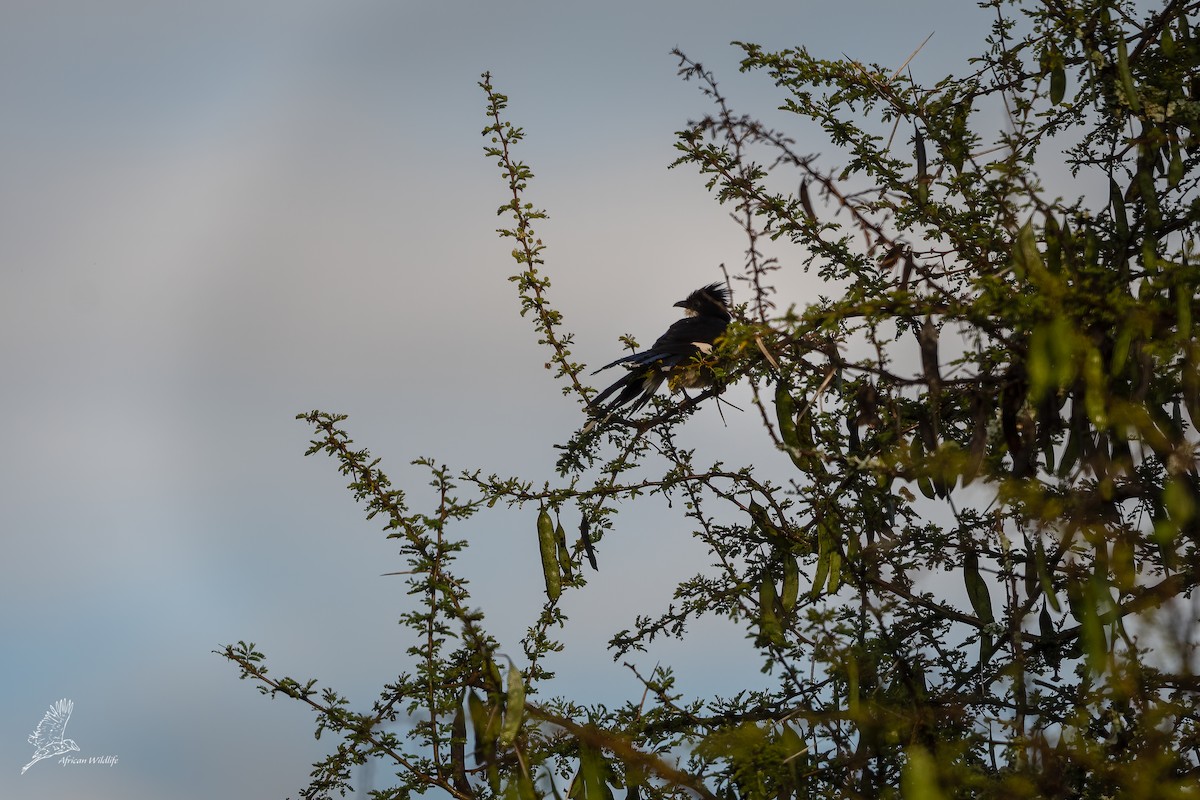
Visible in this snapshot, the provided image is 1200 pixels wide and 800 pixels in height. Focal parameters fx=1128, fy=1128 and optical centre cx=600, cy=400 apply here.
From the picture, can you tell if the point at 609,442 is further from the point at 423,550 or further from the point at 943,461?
the point at 943,461

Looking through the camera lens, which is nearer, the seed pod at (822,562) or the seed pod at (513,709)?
the seed pod at (513,709)

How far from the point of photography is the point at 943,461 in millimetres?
2602

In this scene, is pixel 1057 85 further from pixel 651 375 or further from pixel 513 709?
pixel 513 709

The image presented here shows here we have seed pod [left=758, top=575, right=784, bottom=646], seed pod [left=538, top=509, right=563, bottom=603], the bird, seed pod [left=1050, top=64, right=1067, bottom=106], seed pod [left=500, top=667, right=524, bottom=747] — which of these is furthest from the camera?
the bird

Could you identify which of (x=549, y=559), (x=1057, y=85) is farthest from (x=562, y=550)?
(x=1057, y=85)

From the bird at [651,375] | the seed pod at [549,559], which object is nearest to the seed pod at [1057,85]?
the bird at [651,375]

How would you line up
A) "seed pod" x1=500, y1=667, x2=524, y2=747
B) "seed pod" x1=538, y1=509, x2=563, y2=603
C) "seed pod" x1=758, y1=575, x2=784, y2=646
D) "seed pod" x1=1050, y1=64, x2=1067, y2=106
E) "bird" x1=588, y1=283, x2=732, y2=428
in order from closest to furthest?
"seed pod" x1=500, y1=667, x2=524, y2=747 → "seed pod" x1=758, y1=575, x2=784, y2=646 → "seed pod" x1=538, y1=509, x2=563, y2=603 → "seed pod" x1=1050, y1=64, x2=1067, y2=106 → "bird" x1=588, y1=283, x2=732, y2=428

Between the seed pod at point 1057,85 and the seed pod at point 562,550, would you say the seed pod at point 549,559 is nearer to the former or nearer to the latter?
the seed pod at point 562,550

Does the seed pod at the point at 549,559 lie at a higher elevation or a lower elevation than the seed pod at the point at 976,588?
higher

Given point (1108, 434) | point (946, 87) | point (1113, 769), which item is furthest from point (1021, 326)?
point (946, 87)

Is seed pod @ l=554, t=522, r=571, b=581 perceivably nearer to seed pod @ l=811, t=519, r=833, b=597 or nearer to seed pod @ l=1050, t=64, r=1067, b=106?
seed pod @ l=811, t=519, r=833, b=597

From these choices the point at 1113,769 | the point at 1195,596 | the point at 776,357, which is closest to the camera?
the point at 1195,596

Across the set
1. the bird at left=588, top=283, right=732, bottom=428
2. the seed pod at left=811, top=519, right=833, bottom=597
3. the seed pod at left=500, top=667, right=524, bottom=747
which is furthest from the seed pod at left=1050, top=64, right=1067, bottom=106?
the seed pod at left=500, top=667, right=524, bottom=747

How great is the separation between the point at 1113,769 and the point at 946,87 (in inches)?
115
